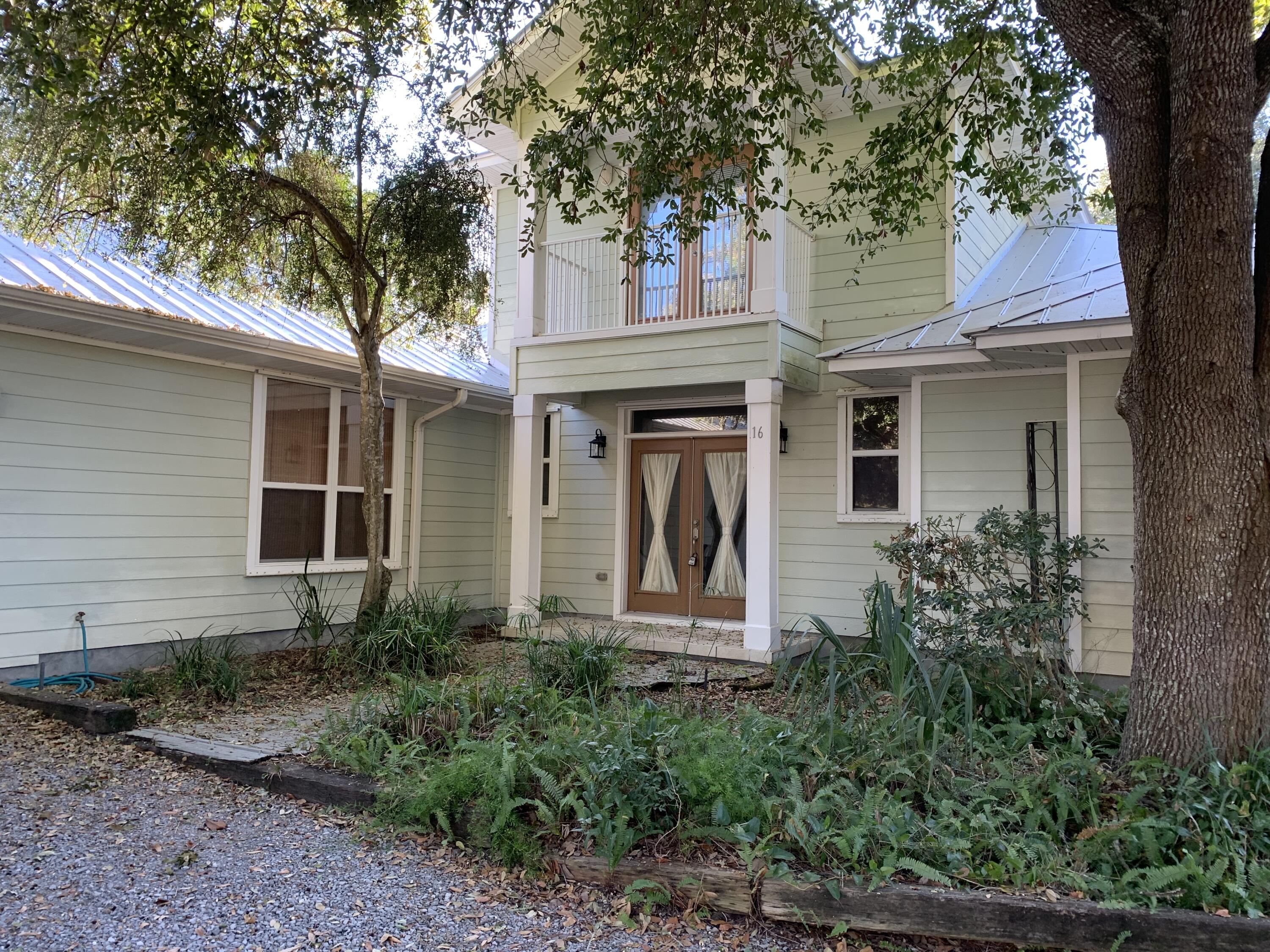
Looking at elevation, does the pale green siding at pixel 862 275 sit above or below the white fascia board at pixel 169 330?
above

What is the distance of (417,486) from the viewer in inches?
391

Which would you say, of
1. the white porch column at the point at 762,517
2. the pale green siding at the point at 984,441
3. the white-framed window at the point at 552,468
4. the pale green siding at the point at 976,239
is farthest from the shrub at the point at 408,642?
the pale green siding at the point at 976,239

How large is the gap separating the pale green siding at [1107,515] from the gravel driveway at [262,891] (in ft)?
13.2

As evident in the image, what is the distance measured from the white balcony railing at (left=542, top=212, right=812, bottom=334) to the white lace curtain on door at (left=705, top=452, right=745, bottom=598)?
5.55ft

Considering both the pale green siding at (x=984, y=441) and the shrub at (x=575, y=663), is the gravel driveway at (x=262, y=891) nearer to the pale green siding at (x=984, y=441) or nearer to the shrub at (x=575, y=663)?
the shrub at (x=575, y=663)

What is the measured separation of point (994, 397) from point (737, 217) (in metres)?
3.09

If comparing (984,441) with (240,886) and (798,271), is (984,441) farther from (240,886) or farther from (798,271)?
(240,886)

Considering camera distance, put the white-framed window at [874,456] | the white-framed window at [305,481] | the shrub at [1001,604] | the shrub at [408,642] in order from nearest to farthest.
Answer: the shrub at [1001,604] < the shrub at [408,642] < the white-framed window at [305,481] < the white-framed window at [874,456]

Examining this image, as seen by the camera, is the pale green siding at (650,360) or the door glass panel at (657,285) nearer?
the pale green siding at (650,360)

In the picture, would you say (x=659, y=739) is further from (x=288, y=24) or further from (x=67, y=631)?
(x=288, y=24)

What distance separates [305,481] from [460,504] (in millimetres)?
2271

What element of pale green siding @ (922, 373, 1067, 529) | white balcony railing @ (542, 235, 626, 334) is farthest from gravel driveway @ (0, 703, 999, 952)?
white balcony railing @ (542, 235, 626, 334)

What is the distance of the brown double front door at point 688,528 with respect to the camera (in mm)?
9406

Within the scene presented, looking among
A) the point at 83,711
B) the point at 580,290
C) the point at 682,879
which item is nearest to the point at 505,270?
the point at 580,290
